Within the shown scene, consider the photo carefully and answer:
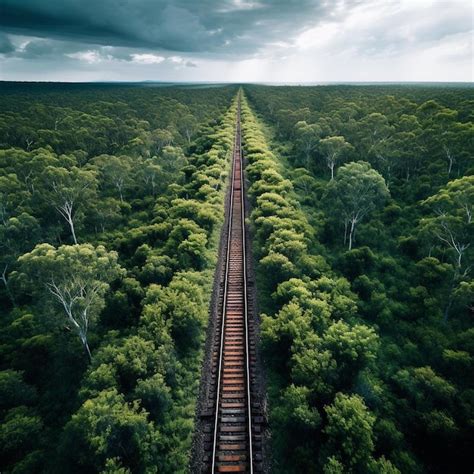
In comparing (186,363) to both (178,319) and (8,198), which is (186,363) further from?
(8,198)

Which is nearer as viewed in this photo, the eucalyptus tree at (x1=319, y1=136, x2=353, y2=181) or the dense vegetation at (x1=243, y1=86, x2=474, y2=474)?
the dense vegetation at (x1=243, y1=86, x2=474, y2=474)

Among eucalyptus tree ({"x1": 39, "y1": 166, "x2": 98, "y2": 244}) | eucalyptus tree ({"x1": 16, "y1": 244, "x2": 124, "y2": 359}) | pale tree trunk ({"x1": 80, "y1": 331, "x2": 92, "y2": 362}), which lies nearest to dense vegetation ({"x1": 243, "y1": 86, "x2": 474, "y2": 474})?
eucalyptus tree ({"x1": 16, "y1": 244, "x2": 124, "y2": 359})

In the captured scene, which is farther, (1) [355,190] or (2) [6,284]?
(1) [355,190]

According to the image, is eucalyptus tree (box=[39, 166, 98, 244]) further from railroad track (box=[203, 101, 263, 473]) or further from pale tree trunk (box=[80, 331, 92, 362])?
railroad track (box=[203, 101, 263, 473])

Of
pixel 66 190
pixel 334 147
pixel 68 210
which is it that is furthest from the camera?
pixel 334 147

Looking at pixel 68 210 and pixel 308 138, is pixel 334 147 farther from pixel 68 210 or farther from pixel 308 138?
pixel 68 210

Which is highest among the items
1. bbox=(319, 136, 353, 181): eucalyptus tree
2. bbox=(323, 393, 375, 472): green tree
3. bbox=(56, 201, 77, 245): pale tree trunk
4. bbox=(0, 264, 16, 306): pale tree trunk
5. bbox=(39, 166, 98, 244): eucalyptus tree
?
bbox=(319, 136, 353, 181): eucalyptus tree

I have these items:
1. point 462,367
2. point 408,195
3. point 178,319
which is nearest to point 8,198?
point 178,319

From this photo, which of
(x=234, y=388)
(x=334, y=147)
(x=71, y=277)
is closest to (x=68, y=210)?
(x=71, y=277)
